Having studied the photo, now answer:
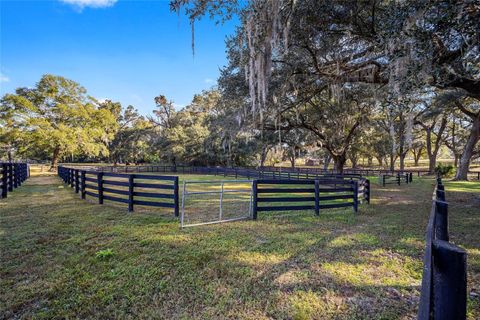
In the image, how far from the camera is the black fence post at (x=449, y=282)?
0.91 m

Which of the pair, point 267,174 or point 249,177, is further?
point 249,177

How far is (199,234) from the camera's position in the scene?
15.8 feet

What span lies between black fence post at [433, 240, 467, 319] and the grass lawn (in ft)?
5.50

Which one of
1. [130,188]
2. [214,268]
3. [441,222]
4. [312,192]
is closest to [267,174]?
[312,192]

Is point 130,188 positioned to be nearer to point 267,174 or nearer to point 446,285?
point 446,285

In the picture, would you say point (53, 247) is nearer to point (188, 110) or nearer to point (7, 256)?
point (7, 256)

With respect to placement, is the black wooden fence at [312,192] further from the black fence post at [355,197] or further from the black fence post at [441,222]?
the black fence post at [441,222]

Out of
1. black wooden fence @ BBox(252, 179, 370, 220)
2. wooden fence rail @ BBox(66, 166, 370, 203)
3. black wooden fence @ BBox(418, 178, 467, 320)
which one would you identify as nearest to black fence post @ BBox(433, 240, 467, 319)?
black wooden fence @ BBox(418, 178, 467, 320)

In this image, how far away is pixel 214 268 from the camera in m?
3.31

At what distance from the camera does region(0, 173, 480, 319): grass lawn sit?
8.13 ft

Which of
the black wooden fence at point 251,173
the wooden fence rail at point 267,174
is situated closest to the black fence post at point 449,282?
the wooden fence rail at point 267,174

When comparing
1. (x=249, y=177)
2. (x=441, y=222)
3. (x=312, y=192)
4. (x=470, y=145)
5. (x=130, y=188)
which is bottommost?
(x=249, y=177)

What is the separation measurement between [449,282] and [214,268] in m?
2.83

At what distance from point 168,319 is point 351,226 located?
4576mm
